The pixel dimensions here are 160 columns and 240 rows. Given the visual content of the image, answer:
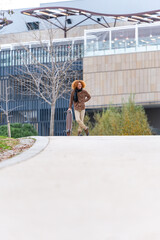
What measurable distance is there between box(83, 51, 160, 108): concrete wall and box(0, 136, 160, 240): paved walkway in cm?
3474

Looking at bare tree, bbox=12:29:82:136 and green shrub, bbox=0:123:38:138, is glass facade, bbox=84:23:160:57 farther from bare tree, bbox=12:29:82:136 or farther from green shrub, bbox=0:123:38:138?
green shrub, bbox=0:123:38:138

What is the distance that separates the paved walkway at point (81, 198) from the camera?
536cm

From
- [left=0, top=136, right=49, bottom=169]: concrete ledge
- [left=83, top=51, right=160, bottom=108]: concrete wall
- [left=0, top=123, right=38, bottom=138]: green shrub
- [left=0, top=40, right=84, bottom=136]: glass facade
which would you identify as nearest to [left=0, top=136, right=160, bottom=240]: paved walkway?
[left=0, top=136, right=49, bottom=169]: concrete ledge

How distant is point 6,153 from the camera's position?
10.9 metres

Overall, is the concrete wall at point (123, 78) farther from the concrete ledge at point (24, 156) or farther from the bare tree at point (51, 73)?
the concrete ledge at point (24, 156)

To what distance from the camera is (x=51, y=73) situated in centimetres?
3272

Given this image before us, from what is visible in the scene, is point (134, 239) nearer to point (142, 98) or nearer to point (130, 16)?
point (142, 98)

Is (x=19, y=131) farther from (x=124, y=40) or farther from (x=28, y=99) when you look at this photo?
(x=28, y=99)

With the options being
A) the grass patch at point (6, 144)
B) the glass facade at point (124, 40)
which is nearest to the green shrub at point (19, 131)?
the glass facade at point (124, 40)

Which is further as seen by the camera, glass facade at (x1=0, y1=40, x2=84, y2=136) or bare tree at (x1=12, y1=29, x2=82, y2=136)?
glass facade at (x1=0, y1=40, x2=84, y2=136)

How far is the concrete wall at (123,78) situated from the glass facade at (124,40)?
0.91m

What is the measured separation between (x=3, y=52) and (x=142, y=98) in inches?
855

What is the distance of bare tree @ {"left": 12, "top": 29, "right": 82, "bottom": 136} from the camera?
32344mm

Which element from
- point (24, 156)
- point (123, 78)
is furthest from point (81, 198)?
point (123, 78)
